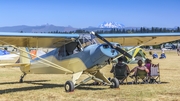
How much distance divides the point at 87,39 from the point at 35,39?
2208 mm

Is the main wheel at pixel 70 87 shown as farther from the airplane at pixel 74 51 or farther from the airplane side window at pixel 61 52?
the airplane side window at pixel 61 52

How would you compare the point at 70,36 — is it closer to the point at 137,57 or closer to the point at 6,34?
the point at 6,34

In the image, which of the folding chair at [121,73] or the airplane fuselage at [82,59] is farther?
the folding chair at [121,73]

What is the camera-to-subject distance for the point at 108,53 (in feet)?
34.6

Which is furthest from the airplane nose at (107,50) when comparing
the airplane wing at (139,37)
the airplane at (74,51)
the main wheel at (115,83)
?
the airplane wing at (139,37)

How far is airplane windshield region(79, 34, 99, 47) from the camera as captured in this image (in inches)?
455

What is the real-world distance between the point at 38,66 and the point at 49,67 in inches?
34.9

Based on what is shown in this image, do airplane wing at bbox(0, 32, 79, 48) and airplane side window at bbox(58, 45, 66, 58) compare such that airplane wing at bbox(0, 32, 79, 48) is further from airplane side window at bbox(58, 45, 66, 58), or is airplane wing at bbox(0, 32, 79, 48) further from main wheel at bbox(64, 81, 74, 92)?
main wheel at bbox(64, 81, 74, 92)

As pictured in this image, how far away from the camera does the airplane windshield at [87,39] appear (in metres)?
11.6

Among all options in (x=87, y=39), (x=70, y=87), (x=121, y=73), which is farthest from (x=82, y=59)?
(x=121, y=73)

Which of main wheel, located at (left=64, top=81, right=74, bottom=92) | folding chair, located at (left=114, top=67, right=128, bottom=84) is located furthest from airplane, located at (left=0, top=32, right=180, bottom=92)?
folding chair, located at (left=114, top=67, right=128, bottom=84)

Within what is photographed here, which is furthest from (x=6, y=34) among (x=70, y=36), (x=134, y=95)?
(x=134, y=95)

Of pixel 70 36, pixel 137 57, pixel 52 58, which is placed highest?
pixel 70 36

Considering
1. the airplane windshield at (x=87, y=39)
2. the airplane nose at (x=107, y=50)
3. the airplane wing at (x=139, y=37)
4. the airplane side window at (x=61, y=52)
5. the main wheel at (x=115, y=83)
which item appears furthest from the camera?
the airplane wing at (x=139, y=37)
